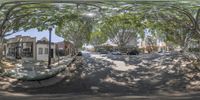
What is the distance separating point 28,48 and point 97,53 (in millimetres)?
3193

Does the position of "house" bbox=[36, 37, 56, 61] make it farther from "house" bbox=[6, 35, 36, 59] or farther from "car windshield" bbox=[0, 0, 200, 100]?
"house" bbox=[6, 35, 36, 59]

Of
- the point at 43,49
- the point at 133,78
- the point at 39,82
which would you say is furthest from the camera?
the point at 133,78

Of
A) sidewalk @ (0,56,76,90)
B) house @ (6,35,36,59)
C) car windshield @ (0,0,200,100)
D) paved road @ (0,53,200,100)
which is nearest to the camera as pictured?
car windshield @ (0,0,200,100)

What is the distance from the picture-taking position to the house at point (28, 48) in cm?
2092

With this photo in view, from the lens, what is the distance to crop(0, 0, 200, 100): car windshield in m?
20.3

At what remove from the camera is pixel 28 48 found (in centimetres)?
2123

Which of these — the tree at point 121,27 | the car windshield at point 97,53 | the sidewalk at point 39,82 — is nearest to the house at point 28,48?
the car windshield at point 97,53

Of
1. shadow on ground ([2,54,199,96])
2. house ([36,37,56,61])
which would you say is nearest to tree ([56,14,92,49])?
house ([36,37,56,61])

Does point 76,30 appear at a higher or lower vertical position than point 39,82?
higher

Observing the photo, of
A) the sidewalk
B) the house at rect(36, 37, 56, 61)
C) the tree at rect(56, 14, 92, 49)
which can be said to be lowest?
the sidewalk

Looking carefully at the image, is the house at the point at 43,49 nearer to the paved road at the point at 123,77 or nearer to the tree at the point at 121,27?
the paved road at the point at 123,77

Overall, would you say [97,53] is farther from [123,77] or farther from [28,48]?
[123,77]

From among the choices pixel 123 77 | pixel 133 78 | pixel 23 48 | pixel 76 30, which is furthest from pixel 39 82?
pixel 133 78

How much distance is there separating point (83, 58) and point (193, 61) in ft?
21.6
